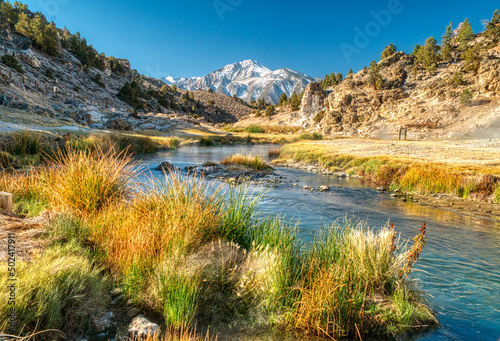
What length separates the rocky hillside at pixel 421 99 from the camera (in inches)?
2174

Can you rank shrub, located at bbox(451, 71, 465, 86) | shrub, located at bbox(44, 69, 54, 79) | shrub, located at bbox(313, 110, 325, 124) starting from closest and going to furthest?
shrub, located at bbox(44, 69, 54, 79)
shrub, located at bbox(451, 71, 465, 86)
shrub, located at bbox(313, 110, 325, 124)

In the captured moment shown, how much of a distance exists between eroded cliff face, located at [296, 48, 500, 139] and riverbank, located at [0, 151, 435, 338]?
5777 centimetres

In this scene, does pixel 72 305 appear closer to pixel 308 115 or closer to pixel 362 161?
pixel 362 161

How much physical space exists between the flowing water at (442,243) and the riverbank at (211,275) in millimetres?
776

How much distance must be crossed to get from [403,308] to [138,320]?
3234 millimetres

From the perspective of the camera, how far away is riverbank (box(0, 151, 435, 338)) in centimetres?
351

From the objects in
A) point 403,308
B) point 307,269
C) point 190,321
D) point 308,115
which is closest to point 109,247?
point 190,321

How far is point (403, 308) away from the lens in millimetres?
3781

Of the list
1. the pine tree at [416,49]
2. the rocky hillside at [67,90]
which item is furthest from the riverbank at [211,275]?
the pine tree at [416,49]

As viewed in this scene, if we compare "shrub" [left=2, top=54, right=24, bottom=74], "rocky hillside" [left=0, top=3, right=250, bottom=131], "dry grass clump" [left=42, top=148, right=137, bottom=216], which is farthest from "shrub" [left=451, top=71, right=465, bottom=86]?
"shrub" [left=2, top=54, right=24, bottom=74]

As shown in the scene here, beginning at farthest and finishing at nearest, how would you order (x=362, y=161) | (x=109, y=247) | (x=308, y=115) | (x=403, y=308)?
(x=308, y=115) < (x=362, y=161) < (x=109, y=247) < (x=403, y=308)

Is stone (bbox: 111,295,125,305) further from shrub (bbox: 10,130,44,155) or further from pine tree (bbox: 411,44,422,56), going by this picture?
pine tree (bbox: 411,44,422,56)

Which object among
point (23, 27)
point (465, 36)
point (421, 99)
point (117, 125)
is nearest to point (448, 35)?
point (465, 36)

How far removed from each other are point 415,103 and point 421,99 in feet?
5.38
